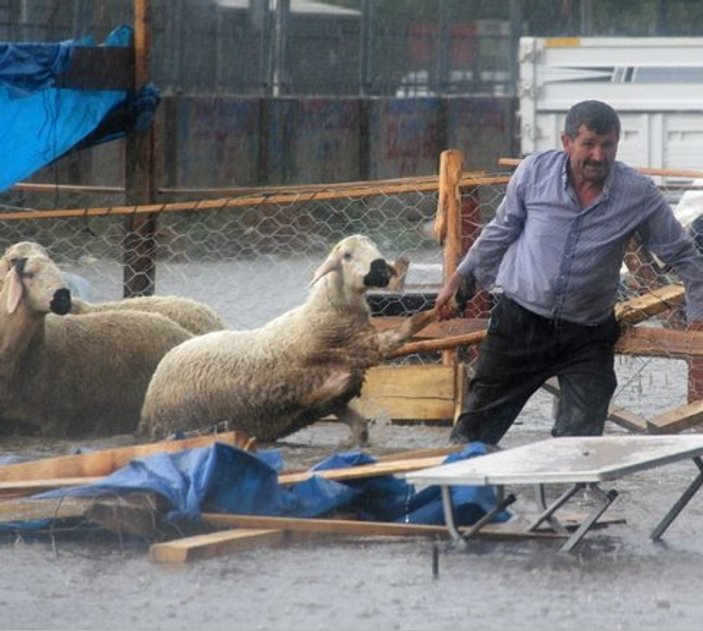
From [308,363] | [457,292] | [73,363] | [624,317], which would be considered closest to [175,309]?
[73,363]

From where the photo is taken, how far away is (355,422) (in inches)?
436

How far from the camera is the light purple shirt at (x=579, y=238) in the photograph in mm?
8930

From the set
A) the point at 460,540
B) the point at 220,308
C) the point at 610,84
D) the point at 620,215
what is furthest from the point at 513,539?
the point at 610,84

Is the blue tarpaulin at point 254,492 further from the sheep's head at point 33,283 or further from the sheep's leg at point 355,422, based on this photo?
the sheep's head at point 33,283

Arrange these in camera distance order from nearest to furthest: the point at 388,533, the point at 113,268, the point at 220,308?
1. the point at 388,533
2. the point at 220,308
3. the point at 113,268

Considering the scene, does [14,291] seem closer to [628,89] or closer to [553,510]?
[553,510]

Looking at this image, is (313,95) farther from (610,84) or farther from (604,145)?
(604,145)

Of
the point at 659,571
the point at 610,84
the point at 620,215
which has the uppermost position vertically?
the point at 610,84

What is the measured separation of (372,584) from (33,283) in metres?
4.66

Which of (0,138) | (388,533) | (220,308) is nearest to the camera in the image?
(388,533)

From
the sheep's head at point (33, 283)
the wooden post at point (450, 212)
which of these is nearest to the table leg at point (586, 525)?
the wooden post at point (450, 212)

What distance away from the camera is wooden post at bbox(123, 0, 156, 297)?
1359 centimetres

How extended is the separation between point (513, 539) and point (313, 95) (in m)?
19.9

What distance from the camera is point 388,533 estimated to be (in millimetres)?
8297
